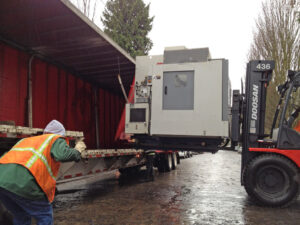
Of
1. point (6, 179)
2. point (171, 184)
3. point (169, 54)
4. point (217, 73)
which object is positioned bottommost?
point (171, 184)

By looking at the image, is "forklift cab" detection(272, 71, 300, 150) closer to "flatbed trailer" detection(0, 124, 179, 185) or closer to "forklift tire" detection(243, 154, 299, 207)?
"forklift tire" detection(243, 154, 299, 207)

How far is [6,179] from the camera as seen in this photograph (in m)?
2.81

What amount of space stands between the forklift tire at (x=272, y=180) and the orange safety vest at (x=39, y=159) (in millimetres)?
4641

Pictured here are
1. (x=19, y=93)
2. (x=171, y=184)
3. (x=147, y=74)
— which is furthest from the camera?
(x=171, y=184)

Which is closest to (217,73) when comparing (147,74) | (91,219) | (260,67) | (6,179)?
(260,67)

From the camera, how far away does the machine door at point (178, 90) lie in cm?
671

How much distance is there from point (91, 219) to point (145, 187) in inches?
144

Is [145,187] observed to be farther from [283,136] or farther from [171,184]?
[283,136]

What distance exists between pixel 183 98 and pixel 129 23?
72.1 ft

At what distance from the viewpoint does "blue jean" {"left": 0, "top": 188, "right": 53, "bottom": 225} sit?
114 inches

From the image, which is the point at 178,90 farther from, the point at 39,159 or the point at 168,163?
the point at 168,163

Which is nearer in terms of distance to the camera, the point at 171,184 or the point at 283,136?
the point at 283,136

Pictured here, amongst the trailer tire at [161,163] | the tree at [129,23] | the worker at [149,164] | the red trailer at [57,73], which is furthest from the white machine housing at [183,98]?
the tree at [129,23]

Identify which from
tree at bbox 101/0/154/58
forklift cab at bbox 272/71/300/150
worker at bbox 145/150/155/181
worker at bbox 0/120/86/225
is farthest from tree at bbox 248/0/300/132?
worker at bbox 0/120/86/225
